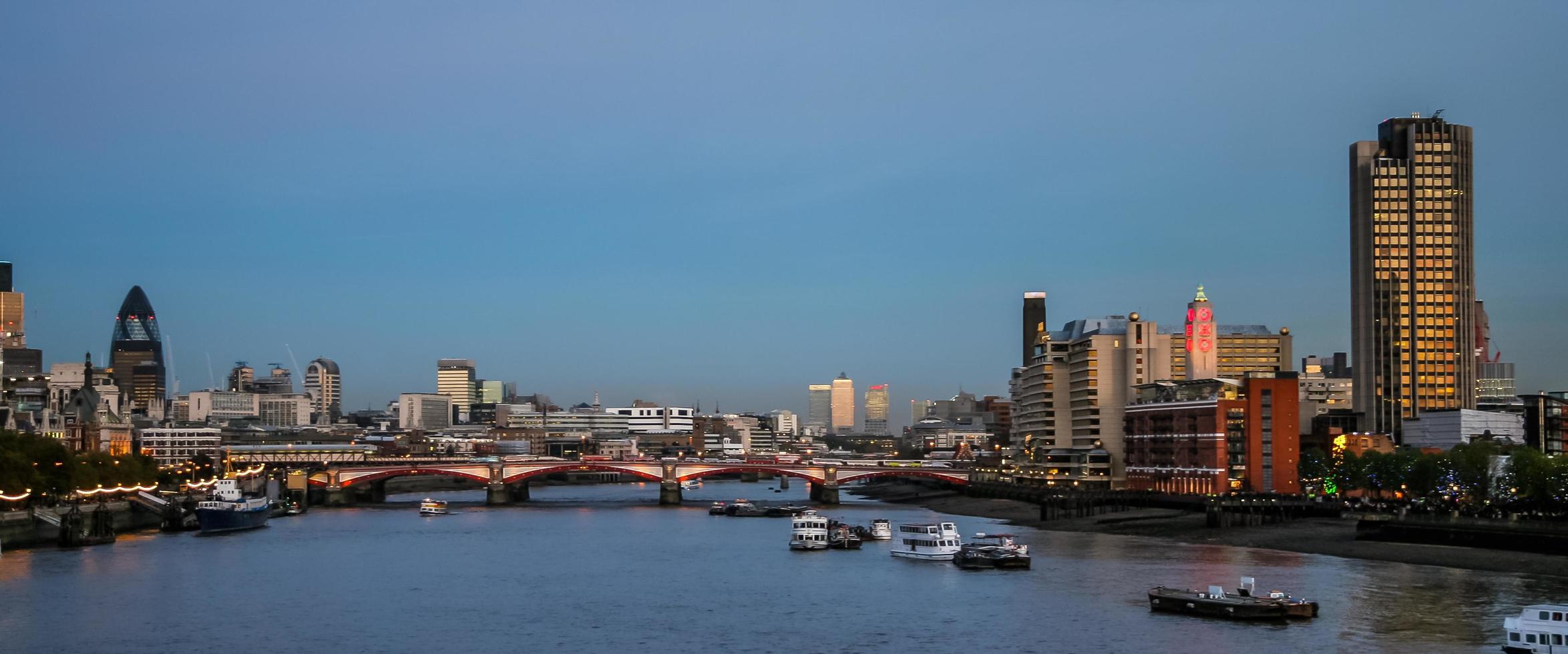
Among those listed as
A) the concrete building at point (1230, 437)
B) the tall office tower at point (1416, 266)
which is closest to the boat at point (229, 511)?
the concrete building at point (1230, 437)

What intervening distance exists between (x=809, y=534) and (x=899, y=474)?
7097 cm

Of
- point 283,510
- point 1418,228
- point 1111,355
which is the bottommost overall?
point 283,510

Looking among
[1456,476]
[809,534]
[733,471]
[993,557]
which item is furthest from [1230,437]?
[733,471]

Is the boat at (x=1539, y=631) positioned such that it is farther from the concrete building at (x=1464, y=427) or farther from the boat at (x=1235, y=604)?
the concrete building at (x=1464, y=427)

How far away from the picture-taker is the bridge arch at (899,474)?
179 metres

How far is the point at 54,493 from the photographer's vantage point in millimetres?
120375

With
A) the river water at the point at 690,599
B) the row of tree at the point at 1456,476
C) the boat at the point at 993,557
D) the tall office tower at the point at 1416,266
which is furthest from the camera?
the tall office tower at the point at 1416,266

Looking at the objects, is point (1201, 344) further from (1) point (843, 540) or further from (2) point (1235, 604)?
(2) point (1235, 604)

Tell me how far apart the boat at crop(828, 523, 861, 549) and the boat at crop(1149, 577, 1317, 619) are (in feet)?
135

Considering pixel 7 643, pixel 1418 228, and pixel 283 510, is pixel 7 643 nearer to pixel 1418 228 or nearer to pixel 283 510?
pixel 283 510

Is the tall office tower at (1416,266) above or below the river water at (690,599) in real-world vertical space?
above

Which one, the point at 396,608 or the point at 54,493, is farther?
the point at 54,493

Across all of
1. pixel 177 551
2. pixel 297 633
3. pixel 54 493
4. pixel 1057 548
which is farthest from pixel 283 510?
pixel 297 633

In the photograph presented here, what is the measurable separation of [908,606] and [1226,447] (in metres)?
67.5
